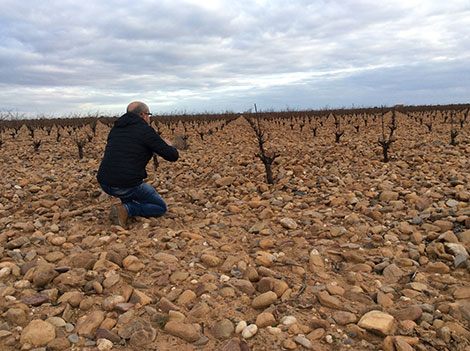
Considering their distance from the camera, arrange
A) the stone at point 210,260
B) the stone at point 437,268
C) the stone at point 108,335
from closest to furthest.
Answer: the stone at point 108,335
the stone at point 437,268
the stone at point 210,260

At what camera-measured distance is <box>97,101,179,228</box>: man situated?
4.41m

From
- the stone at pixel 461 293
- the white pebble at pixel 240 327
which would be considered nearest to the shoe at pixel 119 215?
the white pebble at pixel 240 327

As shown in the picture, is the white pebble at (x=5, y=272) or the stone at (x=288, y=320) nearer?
the stone at (x=288, y=320)

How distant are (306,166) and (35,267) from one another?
18.2 feet

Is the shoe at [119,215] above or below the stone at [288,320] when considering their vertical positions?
above

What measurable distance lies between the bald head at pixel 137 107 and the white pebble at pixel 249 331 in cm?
320

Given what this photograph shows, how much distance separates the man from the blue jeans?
0.5 inches

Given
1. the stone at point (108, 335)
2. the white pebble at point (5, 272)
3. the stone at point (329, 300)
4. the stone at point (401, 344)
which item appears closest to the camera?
the stone at point (401, 344)

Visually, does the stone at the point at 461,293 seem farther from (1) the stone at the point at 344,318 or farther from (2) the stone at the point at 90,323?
(2) the stone at the point at 90,323

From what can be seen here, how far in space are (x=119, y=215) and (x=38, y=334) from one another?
2.32m

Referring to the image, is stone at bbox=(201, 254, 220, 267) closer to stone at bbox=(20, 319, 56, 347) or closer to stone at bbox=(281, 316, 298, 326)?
stone at bbox=(281, 316, 298, 326)

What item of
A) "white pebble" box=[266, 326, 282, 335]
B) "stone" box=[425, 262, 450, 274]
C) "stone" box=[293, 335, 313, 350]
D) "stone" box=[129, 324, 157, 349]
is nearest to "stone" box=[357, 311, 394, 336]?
"stone" box=[293, 335, 313, 350]

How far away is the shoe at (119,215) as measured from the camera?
448 centimetres

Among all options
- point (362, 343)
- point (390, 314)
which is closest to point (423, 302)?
point (390, 314)
